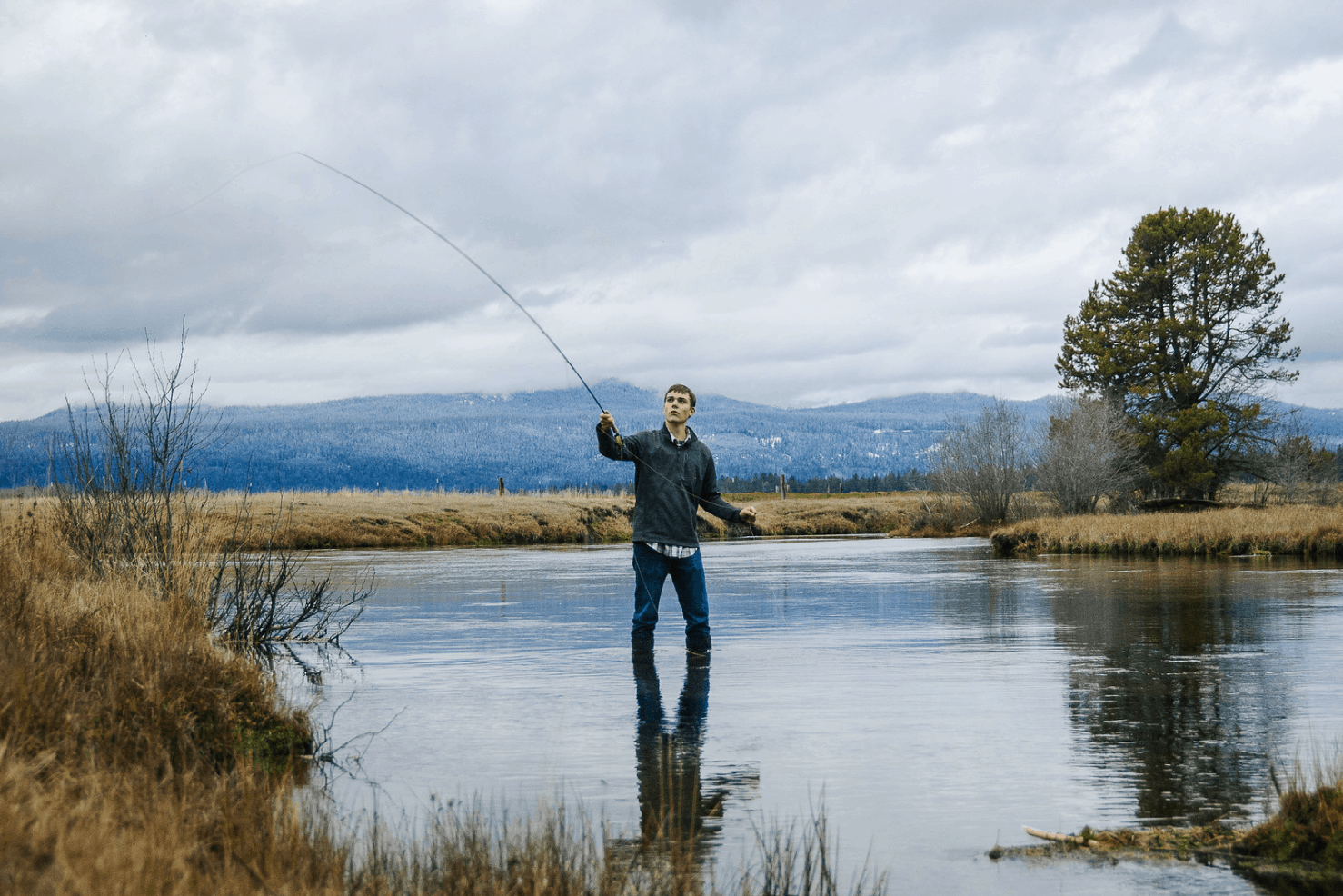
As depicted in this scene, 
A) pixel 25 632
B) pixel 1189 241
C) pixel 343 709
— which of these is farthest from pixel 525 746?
pixel 1189 241

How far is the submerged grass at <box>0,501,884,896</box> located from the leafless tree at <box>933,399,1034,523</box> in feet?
174

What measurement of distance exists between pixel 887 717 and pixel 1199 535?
2736 centimetres

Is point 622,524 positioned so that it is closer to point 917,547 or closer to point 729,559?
point 917,547

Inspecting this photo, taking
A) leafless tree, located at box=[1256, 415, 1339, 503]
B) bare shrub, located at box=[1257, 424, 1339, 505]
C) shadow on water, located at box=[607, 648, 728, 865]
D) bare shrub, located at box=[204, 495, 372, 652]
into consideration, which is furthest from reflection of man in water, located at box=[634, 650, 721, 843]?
leafless tree, located at box=[1256, 415, 1339, 503]

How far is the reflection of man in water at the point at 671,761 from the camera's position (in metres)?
5.47

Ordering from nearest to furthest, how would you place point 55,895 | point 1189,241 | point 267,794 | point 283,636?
1. point 55,895
2. point 267,794
3. point 283,636
4. point 1189,241

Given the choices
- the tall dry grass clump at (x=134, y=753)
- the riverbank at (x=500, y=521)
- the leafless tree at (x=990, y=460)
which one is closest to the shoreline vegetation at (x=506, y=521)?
the riverbank at (x=500, y=521)

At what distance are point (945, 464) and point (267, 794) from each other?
58.7 metres

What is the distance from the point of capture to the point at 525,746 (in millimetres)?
7367

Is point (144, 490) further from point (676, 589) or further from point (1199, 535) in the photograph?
point (1199, 535)

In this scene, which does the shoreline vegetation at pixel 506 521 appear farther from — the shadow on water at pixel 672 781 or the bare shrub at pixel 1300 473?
the shadow on water at pixel 672 781

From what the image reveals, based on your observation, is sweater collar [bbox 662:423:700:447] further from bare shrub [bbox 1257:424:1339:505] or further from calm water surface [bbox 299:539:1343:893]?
bare shrub [bbox 1257:424:1339:505]

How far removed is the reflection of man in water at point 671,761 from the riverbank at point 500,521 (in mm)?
34667

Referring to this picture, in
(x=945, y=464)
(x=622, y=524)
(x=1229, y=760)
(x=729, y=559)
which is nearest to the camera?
(x=1229, y=760)
